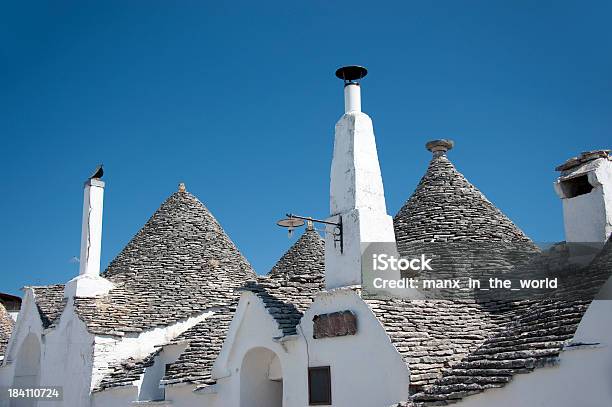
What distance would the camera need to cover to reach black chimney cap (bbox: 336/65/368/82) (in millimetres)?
13297

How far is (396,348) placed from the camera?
10180mm

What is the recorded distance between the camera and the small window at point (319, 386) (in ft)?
37.3

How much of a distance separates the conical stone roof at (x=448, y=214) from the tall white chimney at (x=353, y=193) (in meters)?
1.98

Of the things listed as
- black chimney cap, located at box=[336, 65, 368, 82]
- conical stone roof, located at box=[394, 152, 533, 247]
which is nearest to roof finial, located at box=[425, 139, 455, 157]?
conical stone roof, located at box=[394, 152, 533, 247]

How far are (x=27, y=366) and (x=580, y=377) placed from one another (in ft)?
56.6

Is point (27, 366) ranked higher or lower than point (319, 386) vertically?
higher

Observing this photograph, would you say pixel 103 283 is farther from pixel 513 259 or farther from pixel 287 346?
pixel 513 259

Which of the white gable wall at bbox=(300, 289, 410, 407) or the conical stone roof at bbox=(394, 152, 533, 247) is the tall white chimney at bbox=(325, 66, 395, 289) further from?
the conical stone roof at bbox=(394, 152, 533, 247)

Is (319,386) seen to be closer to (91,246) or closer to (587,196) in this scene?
(587,196)

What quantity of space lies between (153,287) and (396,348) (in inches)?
391

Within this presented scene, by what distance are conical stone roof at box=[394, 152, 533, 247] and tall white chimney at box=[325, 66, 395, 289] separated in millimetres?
1983

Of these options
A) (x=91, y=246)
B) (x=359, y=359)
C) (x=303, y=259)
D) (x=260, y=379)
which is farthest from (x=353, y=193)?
(x=91, y=246)

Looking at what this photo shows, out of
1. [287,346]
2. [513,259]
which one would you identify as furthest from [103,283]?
[513,259]

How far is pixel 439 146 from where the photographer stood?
16047 millimetres
